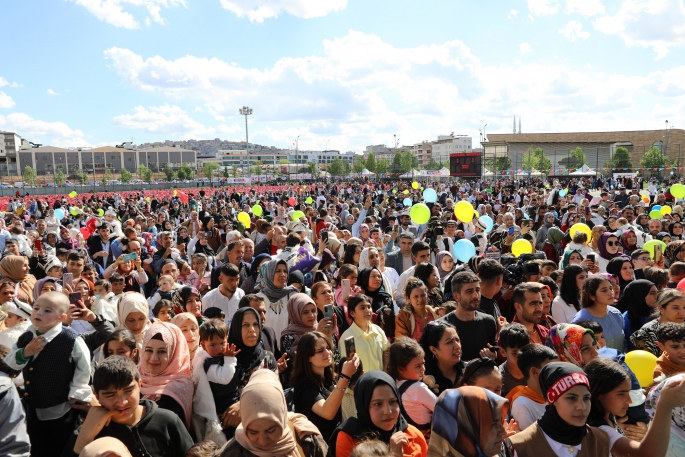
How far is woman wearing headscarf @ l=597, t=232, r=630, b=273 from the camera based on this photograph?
6.86 metres

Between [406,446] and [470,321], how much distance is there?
1599 mm

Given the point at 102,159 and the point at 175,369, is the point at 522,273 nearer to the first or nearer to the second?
the point at 175,369

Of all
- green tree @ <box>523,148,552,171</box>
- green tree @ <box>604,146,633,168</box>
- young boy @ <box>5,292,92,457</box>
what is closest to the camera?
young boy @ <box>5,292,92,457</box>

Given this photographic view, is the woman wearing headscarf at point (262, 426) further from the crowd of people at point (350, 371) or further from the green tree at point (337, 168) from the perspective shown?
the green tree at point (337, 168)

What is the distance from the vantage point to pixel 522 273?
557 centimetres

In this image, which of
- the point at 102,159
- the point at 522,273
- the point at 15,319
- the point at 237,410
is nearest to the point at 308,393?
the point at 237,410

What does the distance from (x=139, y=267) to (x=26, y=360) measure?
358 centimetres

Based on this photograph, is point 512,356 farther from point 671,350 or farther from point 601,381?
point 671,350

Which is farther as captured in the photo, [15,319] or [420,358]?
[15,319]

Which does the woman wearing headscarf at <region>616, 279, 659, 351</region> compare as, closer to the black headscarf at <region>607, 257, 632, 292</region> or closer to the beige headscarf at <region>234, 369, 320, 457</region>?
the black headscarf at <region>607, 257, 632, 292</region>

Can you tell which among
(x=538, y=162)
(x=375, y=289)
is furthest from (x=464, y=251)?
(x=538, y=162)

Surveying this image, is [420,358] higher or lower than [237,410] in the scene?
higher

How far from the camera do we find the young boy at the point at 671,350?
3238mm

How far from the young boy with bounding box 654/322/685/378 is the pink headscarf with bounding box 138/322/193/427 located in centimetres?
302
